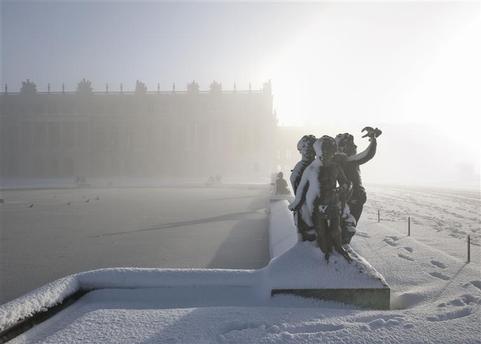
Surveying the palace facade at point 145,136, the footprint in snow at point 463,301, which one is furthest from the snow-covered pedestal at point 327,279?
the palace facade at point 145,136

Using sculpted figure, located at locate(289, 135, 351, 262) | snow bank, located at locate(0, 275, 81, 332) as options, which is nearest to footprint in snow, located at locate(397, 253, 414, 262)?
sculpted figure, located at locate(289, 135, 351, 262)

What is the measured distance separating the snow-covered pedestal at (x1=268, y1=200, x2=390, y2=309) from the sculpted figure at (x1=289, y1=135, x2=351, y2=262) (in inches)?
A: 5.3

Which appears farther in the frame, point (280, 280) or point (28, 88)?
point (28, 88)

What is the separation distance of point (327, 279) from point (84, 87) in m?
60.0

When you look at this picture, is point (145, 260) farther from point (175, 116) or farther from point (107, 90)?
point (107, 90)

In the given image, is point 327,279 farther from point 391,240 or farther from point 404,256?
point 391,240

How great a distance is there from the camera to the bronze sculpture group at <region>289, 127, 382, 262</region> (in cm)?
409

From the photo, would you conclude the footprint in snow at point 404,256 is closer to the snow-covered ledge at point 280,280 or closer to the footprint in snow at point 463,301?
the footprint in snow at point 463,301

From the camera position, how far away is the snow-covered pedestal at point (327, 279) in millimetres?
3863

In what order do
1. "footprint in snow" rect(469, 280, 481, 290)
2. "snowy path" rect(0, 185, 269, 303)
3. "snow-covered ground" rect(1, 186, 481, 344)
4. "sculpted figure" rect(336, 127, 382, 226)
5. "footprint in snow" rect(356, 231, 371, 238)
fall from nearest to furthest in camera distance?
"snow-covered ground" rect(1, 186, 481, 344)
"footprint in snow" rect(469, 280, 481, 290)
"sculpted figure" rect(336, 127, 382, 226)
"snowy path" rect(0, 185, 269, 303)
"footprint in snow" rect(356, 231, 371, 238)

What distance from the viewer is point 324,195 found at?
409 centimetres

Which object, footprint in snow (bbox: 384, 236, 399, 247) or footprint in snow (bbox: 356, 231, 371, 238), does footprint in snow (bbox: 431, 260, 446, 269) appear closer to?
footprint in snow (bbox: 384, 236, 399, 247)

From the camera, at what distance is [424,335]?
9.83 feet

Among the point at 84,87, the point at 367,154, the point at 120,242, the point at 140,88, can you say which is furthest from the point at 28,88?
the point at 367,154
